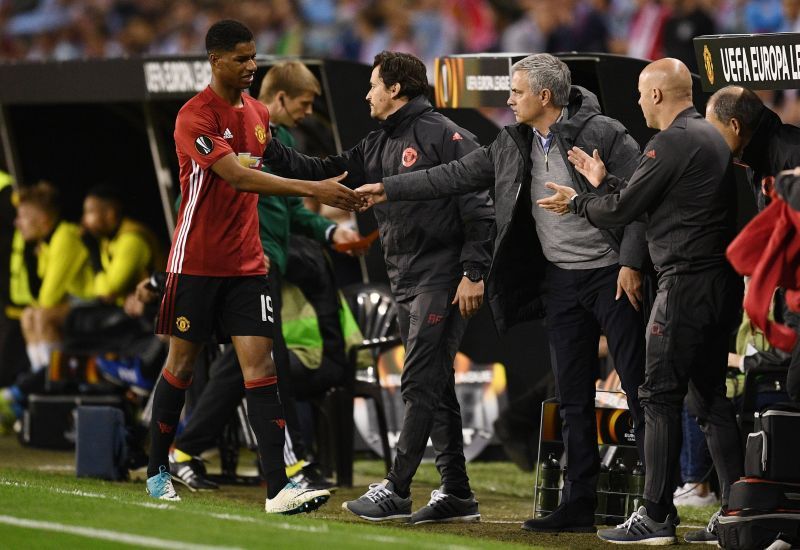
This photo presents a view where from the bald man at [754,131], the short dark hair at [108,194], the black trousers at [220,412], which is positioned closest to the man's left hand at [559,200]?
the bald man at [754,131]

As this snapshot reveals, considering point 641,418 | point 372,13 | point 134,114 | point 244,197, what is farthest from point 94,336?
point 372,13

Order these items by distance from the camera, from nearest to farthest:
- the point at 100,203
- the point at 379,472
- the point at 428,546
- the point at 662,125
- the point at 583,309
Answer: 1. the point at 428,546
2. the point at 662,125
3. the point at 583,309
4. the point at 379,472
5. the point at 100,203

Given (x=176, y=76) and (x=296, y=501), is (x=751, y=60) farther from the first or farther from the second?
(x=176, y=76)

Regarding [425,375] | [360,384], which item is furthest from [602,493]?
[360,384]

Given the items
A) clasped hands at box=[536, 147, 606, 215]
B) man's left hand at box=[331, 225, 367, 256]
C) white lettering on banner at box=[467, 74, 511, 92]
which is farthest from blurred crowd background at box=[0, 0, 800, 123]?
clasped hands at box=[536, 147, 606, 215]

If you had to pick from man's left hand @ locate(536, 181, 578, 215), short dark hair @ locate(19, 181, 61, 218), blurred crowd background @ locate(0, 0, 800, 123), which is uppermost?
blurred crowd background @ locate(0, 0, 800, 123)

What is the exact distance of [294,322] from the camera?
8.97 metres

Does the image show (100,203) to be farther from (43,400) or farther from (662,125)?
(662,125)

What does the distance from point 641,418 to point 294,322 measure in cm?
265

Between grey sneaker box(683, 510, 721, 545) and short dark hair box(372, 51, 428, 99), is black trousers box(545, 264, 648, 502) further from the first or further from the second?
Answer: short dark hair box(372, 51, 428, 99)

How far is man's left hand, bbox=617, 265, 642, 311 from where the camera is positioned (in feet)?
22.2

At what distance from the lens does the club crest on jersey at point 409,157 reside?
734cm

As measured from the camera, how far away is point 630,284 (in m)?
6.76

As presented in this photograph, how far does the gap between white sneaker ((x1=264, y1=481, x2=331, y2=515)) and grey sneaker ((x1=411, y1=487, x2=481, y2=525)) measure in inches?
20.4
